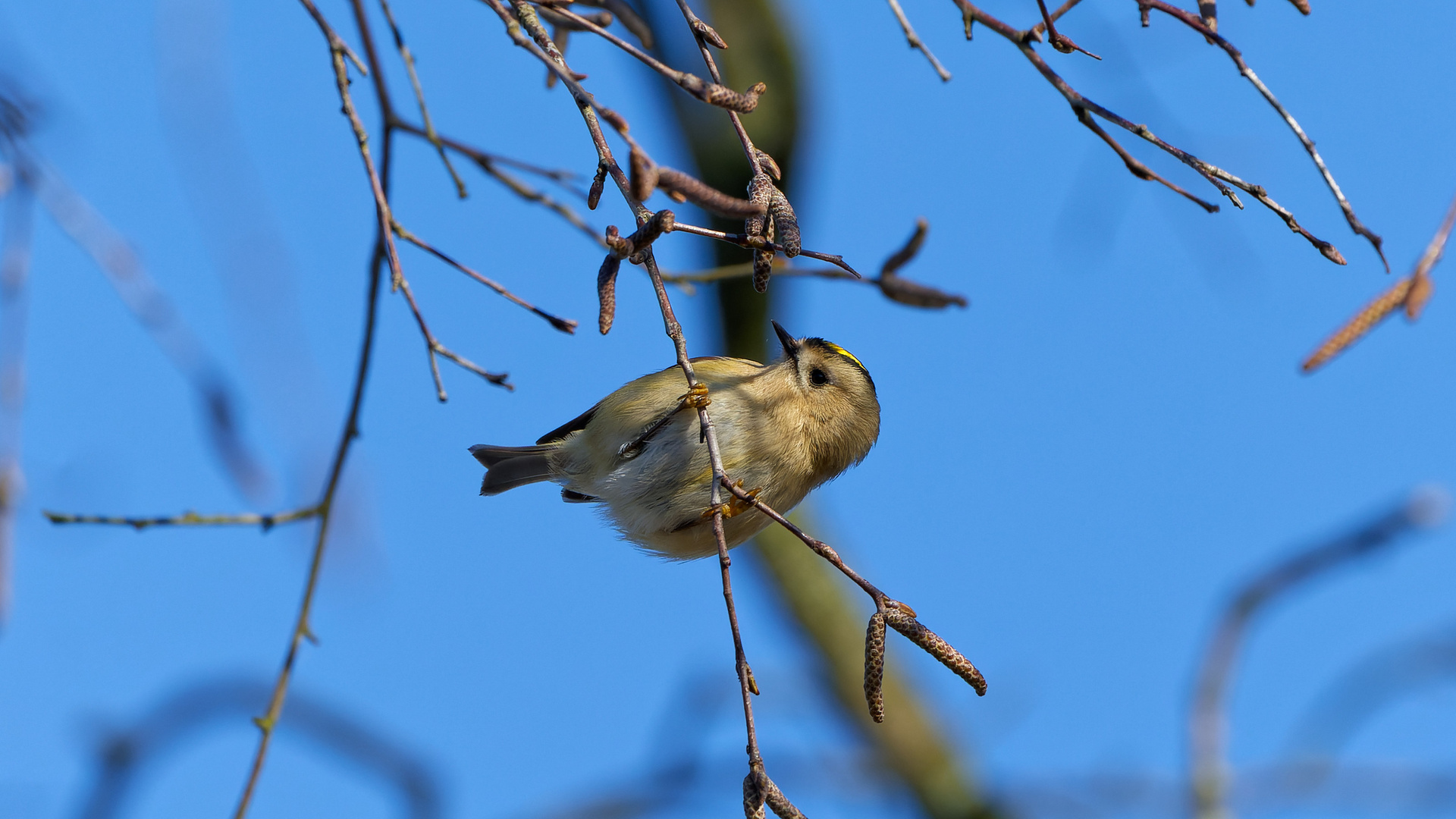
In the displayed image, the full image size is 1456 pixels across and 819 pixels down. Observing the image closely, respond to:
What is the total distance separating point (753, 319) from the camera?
6270 millimetres

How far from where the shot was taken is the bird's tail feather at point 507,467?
338cm

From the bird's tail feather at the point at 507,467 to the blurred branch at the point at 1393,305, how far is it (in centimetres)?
228

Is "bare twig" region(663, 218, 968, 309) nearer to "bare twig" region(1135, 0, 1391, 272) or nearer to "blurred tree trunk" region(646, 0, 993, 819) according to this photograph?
"bare twig" region(1135, 0, 1391, 272)

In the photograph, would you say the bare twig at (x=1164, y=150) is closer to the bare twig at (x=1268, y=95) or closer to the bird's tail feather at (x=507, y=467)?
the bare twig at (x=1268, y=95)

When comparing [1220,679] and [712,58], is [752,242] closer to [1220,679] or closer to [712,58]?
[712,58]

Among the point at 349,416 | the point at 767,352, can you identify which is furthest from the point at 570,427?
the point at 767,352

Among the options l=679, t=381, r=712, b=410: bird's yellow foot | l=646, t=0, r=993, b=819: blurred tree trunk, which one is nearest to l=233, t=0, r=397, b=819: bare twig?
l=679, t=381, r=712, b=410: bird's yellow foot

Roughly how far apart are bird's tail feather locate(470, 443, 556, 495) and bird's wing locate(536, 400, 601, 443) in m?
0.05

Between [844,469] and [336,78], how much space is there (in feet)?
5.44

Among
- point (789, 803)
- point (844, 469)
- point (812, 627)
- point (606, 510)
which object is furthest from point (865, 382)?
point (812, 627)

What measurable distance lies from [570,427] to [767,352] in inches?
130

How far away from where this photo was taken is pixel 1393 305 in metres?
1.49

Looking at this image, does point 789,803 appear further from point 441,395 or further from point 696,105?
point 696,105

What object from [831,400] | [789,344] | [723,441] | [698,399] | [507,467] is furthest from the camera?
[507,467]
